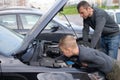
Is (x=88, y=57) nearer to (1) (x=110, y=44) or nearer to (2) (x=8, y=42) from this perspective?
(2) (x=8, y=42)

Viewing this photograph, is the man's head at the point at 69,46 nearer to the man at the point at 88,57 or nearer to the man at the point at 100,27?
the man at the point at 88,57

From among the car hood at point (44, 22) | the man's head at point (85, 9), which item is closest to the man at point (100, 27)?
the man's head at point (85, 9)

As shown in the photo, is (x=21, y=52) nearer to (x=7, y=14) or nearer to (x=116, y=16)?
(x=7, y=14)

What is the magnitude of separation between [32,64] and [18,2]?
2050cm

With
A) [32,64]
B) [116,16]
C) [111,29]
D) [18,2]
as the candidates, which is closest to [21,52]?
[32,64]

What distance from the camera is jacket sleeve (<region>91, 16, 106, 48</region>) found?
5425mm

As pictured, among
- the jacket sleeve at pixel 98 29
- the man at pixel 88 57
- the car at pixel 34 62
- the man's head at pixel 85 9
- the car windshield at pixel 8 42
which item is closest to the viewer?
the car at pixel 34 62

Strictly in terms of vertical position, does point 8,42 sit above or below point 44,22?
below

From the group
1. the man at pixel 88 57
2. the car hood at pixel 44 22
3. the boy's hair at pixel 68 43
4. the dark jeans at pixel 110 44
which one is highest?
the car hood at pixel 44 22

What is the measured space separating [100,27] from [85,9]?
0.33 metres

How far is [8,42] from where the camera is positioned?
4.87 meters

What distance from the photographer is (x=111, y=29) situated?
20.6 feet

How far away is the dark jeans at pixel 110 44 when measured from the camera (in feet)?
21.0

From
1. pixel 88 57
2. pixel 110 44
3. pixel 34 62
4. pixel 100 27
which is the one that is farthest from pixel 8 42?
pixel 110 44
